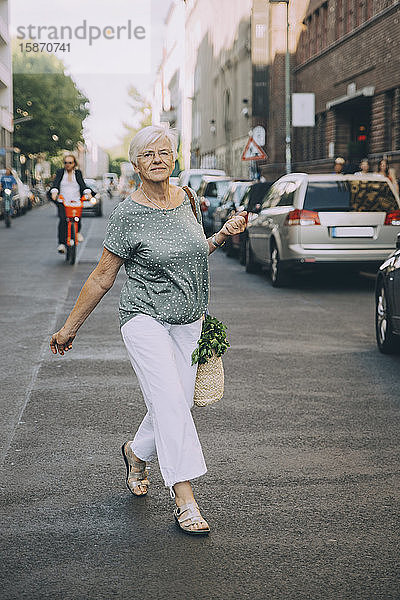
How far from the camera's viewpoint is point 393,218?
1489 cm

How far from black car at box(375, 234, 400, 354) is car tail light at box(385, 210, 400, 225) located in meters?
5.39

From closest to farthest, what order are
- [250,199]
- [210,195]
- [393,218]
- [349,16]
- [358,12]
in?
1. [393,218]
2. [250,199]
3. [210,195]
4. [358,12]
5. [349,16]

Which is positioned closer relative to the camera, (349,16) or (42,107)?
(349,16)

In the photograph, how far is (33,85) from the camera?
292 ft

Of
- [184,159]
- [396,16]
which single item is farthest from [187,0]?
[396,16]

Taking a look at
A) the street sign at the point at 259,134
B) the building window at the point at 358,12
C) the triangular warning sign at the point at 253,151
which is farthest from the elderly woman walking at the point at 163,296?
the street sign at the point at 259,134

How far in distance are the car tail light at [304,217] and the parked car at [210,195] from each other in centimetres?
1300

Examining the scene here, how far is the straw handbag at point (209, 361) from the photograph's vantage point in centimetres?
461

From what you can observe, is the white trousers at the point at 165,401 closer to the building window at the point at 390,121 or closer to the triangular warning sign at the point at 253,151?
the building window at the point at 390,121

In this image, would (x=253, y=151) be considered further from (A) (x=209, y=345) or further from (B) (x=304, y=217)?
(A) (x=209, y=345)

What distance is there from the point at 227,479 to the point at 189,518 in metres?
0.88

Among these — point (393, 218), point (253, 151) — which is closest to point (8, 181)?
point (253, 151)

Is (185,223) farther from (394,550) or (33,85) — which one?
(33,85)

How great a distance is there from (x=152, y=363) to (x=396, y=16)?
24272mm
